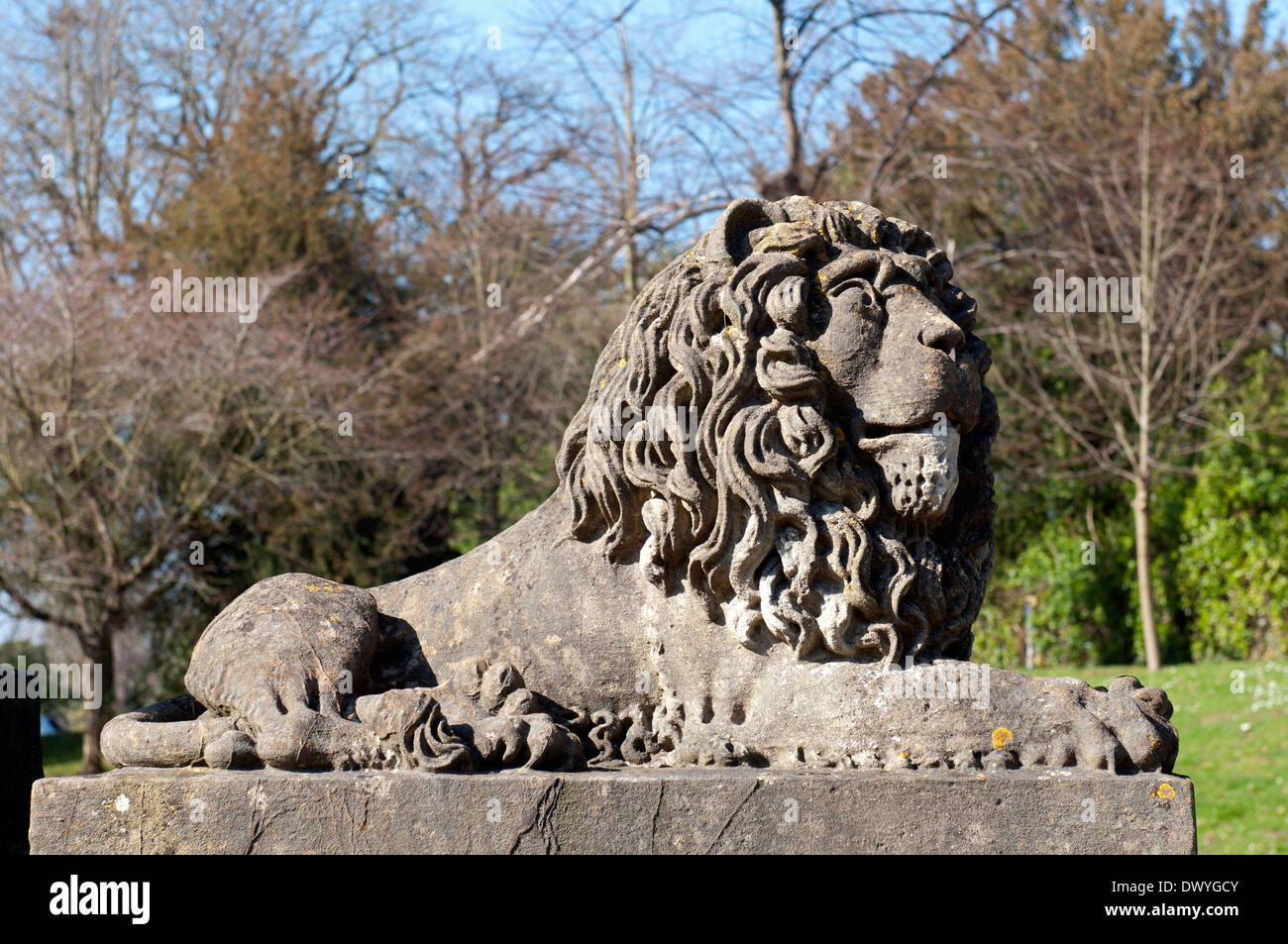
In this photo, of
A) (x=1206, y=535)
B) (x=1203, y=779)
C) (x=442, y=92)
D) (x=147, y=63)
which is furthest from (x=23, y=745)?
(x=147, y=63)

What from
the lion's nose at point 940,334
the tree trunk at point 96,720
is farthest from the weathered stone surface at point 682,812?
the tree trunk at point 96,720

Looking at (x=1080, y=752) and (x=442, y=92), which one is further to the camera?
(x=442, y=92)

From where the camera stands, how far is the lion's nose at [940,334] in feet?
12.4

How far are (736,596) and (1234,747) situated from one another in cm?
614

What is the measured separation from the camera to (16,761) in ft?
16.7

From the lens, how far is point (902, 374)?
378 cm

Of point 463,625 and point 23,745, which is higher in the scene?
point 463,625

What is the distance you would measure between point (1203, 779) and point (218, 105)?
48.1 ft

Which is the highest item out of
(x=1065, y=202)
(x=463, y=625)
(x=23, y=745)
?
(x=1065, y=202)

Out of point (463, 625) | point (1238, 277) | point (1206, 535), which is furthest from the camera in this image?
point (1238, 277)

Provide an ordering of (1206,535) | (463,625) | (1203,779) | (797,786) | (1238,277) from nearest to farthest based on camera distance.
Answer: (797,786) < (463,625) < (1203,779) < (1206,535) < (1238,277)

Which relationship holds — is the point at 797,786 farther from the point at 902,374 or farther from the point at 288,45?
the point at 288,45

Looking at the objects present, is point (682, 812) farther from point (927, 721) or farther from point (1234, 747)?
point (1234, 747)

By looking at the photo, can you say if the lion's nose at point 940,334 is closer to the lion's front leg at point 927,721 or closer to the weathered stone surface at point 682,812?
the lion's front leg at point 927,721
